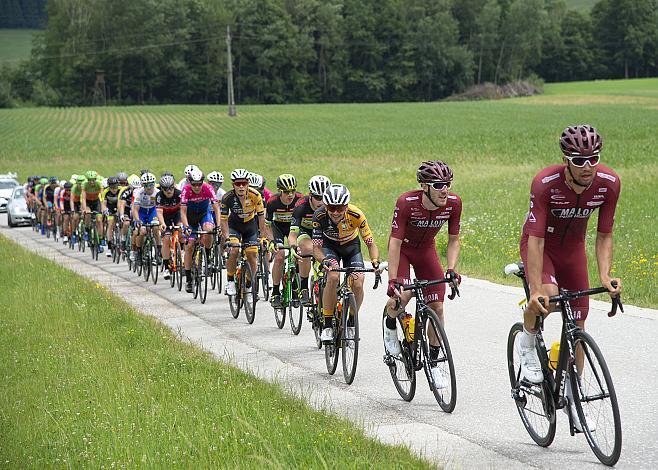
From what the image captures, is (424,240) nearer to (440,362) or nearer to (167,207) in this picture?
(440,362)

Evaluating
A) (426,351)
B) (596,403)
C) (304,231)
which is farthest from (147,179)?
(596,403)

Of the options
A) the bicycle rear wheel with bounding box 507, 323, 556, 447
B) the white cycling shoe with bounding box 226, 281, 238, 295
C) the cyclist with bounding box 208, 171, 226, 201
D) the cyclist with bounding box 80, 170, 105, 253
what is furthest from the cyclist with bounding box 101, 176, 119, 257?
the bicycle rear wheel with bounding box 507, 323, 556, 447

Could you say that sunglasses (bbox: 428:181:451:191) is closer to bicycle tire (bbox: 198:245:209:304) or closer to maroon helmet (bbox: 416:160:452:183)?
maroon helmet (bbox: 416:160:452:183)

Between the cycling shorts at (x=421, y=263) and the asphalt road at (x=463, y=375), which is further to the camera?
the cycling shorts at (x=421, y=263)

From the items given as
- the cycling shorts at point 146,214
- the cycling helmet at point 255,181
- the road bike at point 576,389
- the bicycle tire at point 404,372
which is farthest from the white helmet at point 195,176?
the road bike at point 576,389

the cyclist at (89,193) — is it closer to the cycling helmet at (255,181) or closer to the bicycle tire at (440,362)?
the cycling helmet at (255,181)

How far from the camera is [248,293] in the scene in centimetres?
1282

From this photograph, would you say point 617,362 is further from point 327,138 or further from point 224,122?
point 224,122

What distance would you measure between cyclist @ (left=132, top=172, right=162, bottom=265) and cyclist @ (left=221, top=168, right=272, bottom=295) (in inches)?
157

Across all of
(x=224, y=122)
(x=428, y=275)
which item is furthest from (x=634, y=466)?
(x=224, y=122)

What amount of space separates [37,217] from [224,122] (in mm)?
60351

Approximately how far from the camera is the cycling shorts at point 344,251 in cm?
976

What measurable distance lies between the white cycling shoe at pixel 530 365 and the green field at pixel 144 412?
101 cm

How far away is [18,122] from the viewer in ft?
303
